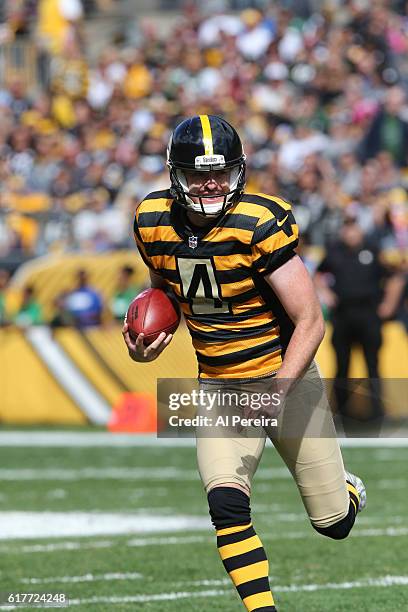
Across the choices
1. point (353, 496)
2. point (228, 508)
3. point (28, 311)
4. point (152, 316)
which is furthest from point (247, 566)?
point (28, 311)

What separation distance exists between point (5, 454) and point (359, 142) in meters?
4.97

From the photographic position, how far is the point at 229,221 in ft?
13.6

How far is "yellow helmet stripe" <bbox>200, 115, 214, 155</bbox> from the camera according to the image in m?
4.14

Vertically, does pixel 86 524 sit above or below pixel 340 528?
below

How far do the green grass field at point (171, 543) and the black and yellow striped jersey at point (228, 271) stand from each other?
3.70 feet

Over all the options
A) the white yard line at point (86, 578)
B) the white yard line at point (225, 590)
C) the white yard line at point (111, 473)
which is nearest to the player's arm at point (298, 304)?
the white yard line at point (225, 590)

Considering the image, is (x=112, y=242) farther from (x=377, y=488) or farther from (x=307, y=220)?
(x=377, y=488)

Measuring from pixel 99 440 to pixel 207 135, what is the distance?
6.87 meters

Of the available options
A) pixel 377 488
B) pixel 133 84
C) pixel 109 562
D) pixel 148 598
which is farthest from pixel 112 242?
pixel 148 598

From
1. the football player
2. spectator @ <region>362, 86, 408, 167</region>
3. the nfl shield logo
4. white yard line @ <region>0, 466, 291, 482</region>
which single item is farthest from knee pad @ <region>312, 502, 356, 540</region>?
spectator @ <region>362, 86, 408, 167</region>

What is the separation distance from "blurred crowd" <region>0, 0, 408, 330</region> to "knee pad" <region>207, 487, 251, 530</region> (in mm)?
6376

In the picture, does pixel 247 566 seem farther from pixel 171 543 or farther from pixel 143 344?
pixel 171 543

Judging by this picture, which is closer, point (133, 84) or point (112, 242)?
point (112, 242)

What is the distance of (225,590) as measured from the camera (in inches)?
209
